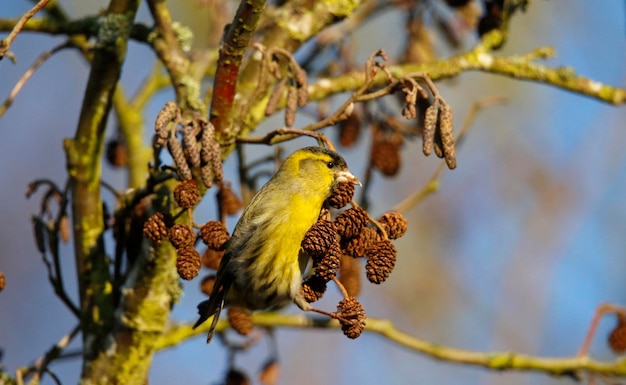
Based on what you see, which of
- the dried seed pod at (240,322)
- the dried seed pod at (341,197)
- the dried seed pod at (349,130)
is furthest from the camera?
the dried seed pod at (349,130)

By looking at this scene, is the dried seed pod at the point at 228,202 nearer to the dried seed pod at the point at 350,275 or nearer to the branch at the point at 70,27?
the dried seed pod at the point at 350,275

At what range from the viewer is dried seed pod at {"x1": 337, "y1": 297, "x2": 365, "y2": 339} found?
5.79 feet

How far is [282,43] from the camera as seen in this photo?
2.53 metres

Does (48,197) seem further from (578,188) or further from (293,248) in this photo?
(578,188)

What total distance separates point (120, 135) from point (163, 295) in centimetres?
117

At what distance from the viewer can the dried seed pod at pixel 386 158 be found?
9.22 ft

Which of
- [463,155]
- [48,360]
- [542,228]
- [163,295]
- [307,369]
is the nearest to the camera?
[163,295]

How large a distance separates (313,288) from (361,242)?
0.15m

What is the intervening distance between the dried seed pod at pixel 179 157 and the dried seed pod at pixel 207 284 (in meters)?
0.60

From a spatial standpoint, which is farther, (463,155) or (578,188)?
(463,155)

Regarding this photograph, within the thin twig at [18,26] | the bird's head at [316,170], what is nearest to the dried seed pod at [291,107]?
the bird's head at [316,170]

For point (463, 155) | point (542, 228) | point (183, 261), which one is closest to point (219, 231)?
point (183, 261)

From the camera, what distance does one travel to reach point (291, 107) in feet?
6.80

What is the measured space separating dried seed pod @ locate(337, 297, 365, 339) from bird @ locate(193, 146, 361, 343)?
542 mm
